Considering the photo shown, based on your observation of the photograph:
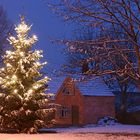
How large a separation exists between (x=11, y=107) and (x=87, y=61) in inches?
396

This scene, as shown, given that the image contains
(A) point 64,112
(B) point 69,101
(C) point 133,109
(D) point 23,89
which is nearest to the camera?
(D) point 23,89

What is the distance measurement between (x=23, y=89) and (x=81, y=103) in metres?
29.8

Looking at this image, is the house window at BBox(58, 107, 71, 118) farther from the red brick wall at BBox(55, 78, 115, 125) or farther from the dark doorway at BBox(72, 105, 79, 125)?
the dark doorway at BBox(72, 105, 79, 125)

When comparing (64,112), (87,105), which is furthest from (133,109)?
(64,112)

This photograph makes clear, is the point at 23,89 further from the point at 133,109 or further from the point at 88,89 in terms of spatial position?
the point at 133,109

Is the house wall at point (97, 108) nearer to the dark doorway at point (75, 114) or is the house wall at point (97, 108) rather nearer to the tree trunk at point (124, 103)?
the dark doorway at point (75, 114)

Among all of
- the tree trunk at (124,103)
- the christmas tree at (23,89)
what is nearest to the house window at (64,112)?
the tree trunk at (124,103)

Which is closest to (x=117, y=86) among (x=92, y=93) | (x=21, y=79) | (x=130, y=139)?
(x=92, y=93)

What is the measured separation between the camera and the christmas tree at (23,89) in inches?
1211

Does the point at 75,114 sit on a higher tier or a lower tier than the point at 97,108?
lower

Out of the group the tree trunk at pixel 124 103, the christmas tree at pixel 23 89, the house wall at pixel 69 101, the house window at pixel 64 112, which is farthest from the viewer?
the tree trunk at pixel 124 103

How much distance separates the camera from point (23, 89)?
31.2m

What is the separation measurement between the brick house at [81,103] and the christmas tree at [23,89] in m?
28.7

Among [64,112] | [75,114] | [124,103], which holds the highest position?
[124,103]
